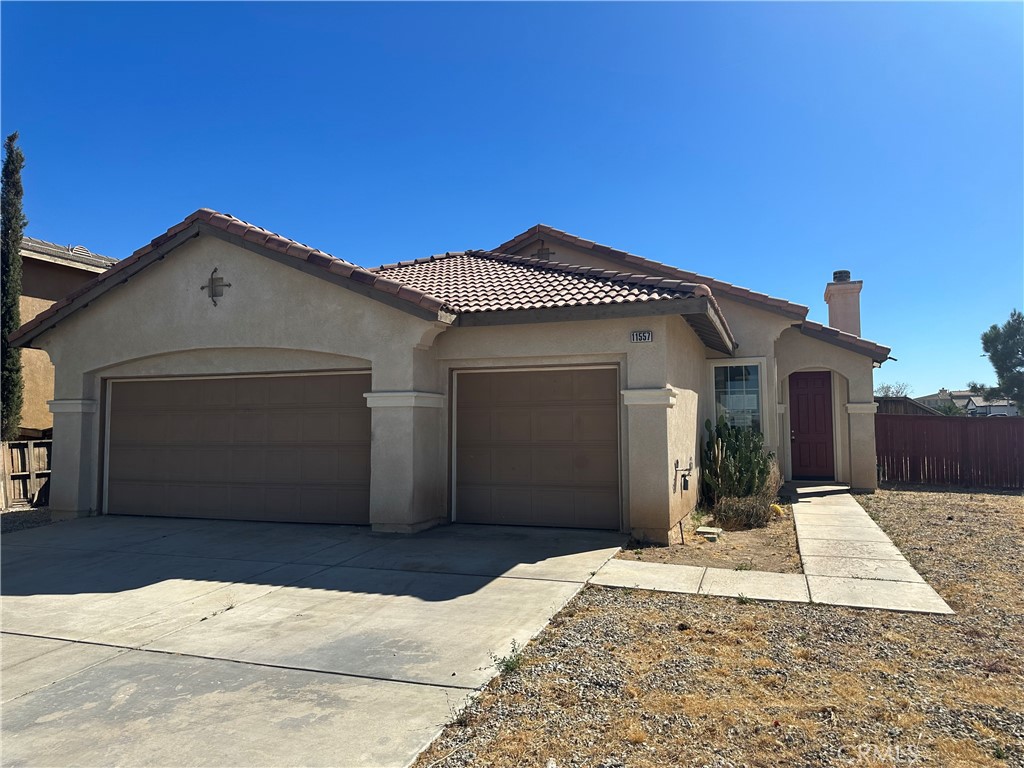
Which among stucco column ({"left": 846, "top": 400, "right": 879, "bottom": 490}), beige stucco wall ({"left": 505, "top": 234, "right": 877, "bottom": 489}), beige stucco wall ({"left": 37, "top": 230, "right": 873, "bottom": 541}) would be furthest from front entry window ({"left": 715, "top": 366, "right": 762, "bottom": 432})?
stucco column ({"left": 846, "top": 400, "right": 879, "bottom": 490})

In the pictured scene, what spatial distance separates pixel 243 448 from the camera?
420 inches

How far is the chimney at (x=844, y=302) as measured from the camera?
1717 cm

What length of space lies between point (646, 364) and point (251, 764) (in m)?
6.56

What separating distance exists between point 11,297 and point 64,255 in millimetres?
2107

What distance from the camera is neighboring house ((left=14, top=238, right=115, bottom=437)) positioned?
17031mm

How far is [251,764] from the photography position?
11.0 ft

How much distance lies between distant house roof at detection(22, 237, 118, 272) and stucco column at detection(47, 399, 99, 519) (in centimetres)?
808

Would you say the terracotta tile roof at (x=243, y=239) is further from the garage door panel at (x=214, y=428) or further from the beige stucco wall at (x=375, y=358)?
the garage door panel at (x=214, y=428)

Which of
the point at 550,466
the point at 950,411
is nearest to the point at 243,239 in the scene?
the point at 550,466

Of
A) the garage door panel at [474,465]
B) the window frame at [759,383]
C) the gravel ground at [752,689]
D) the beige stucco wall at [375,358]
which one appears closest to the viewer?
the gravel ground at [752,689]

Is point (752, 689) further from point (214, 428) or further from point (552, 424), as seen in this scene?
point (214, 428)

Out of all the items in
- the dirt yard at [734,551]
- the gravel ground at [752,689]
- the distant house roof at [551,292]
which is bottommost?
the gravel ground at [752,689]

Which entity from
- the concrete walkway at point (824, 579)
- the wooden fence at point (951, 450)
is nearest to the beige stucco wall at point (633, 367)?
the concrete walkway at point (824, 579)

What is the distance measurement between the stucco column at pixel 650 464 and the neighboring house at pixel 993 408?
32.7 metres
